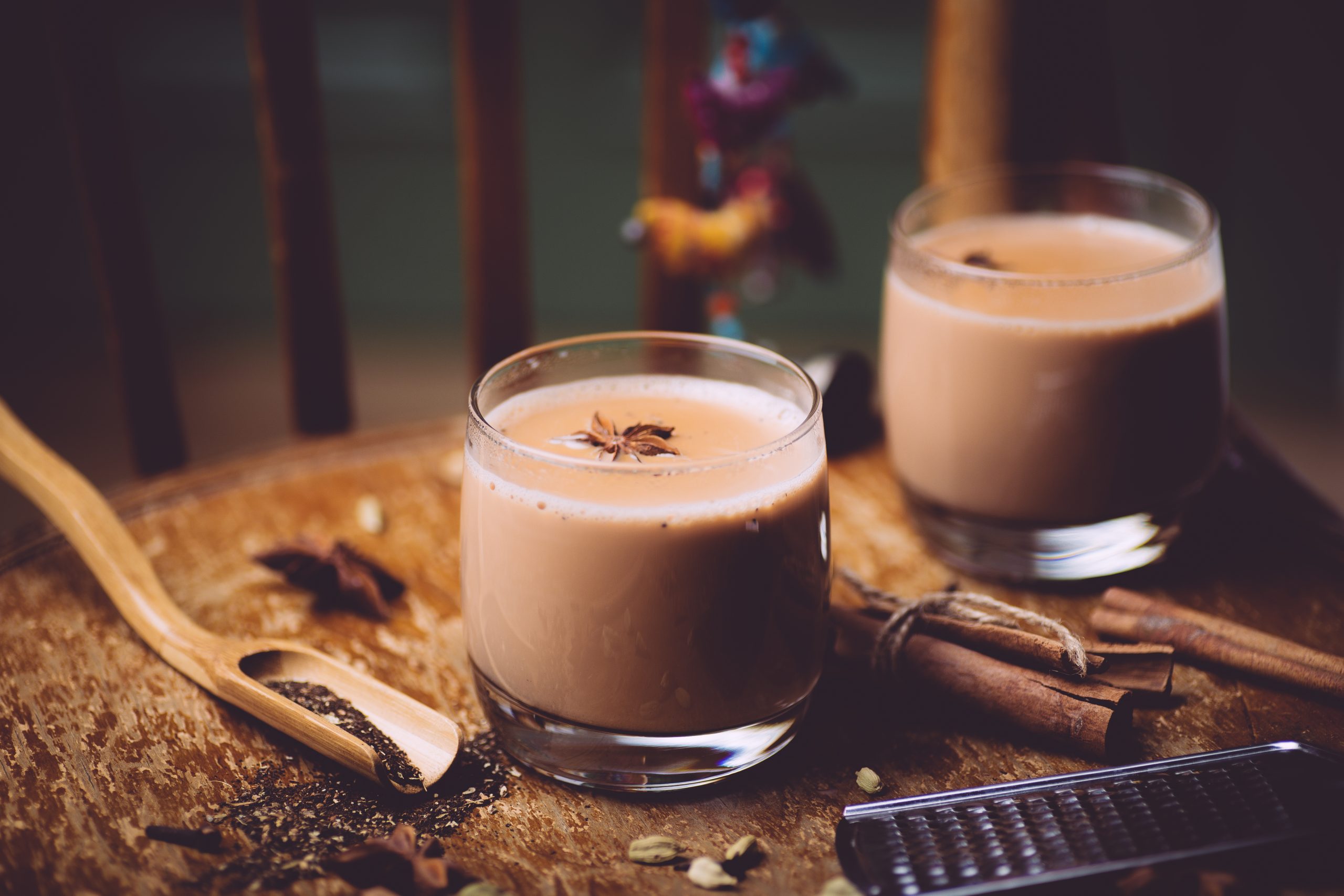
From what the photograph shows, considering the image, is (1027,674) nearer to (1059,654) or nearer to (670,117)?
(1059,654)

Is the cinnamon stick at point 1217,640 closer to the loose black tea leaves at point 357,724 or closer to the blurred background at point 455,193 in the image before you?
the loose black tea leaves at point 357,724

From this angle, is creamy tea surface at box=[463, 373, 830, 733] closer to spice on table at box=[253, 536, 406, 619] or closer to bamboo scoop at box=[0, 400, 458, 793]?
bamboo scoop at box=[0, 400, 458, 793]

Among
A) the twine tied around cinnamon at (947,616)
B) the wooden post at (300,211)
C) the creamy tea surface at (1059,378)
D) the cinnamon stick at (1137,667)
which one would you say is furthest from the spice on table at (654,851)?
the wooden post at (300,211)

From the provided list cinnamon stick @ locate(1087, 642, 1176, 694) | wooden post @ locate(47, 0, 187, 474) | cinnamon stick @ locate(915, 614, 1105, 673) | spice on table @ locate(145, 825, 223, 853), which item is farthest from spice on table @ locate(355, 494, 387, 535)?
cinnamon stick @ locate(1087, 642, 1176, 694)

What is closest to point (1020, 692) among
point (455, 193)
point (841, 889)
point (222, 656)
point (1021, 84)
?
point (841, 889)

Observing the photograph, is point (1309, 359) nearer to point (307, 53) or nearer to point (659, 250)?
point (659, 250)

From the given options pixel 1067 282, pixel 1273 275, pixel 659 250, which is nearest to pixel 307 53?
pixel 659 250
